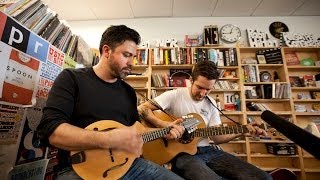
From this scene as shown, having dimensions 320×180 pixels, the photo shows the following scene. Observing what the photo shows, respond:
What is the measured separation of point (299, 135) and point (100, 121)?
0.90m

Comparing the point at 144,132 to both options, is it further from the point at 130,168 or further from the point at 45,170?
the point at 45,170

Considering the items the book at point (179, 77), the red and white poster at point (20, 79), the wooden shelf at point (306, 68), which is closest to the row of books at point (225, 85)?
the book at point (179, 77)

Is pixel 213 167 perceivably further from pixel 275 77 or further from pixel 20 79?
pixel 275 77

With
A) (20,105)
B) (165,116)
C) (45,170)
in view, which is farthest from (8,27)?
(165,116)

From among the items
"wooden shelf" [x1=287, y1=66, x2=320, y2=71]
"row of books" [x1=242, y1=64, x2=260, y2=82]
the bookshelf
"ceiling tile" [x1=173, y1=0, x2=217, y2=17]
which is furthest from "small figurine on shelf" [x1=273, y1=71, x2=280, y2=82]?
"ceiling tile" [x1=173, y1=0, x2=217, y2=17]

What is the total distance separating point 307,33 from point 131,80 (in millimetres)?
3511

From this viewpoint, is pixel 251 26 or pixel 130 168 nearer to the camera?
pixel 130 168

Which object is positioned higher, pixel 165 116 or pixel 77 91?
pixel 77 91

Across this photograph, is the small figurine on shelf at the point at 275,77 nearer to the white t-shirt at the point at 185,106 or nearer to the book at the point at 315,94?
the book at the point at 315,94

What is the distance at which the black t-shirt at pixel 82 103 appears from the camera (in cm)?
93

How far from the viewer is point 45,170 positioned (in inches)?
52.1

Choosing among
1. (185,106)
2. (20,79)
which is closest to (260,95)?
(185,106)

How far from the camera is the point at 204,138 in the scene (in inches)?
67.1

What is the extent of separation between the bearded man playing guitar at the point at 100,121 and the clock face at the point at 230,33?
122 inches
